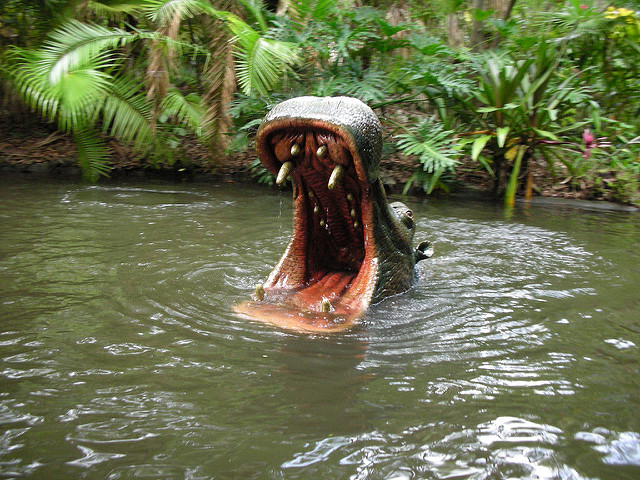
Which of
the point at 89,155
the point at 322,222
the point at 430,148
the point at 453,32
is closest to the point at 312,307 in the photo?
the point at 322,222

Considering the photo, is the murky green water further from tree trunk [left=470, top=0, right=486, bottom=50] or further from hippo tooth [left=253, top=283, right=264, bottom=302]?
tree trunk [left=470, top=0, right=486, bottom=50]

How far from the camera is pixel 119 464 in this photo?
1.63 m

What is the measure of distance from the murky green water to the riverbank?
3.59 meters

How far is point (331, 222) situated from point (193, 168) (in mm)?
6455

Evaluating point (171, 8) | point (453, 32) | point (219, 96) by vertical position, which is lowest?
point (219, 96)

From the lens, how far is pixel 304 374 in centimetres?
224

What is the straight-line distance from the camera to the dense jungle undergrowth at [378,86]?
699 centimetres

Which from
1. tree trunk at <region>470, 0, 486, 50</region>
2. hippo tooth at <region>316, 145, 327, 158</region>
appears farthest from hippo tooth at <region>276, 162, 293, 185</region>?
tree trunk at <region>470, 0, 486, 50</region>

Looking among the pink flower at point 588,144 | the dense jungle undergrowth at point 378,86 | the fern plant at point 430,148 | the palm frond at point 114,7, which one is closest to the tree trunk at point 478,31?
the dense jungle undergrowth at point 378,86

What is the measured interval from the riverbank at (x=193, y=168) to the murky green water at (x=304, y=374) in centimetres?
359

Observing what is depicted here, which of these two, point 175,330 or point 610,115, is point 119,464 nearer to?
point 175,330

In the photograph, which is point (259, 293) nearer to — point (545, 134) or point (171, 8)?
point (545, 134)

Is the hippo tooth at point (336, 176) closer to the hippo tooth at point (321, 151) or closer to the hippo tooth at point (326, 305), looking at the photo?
the hippo tooth at point (321, 151)

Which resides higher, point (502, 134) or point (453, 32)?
point (453, 32)
